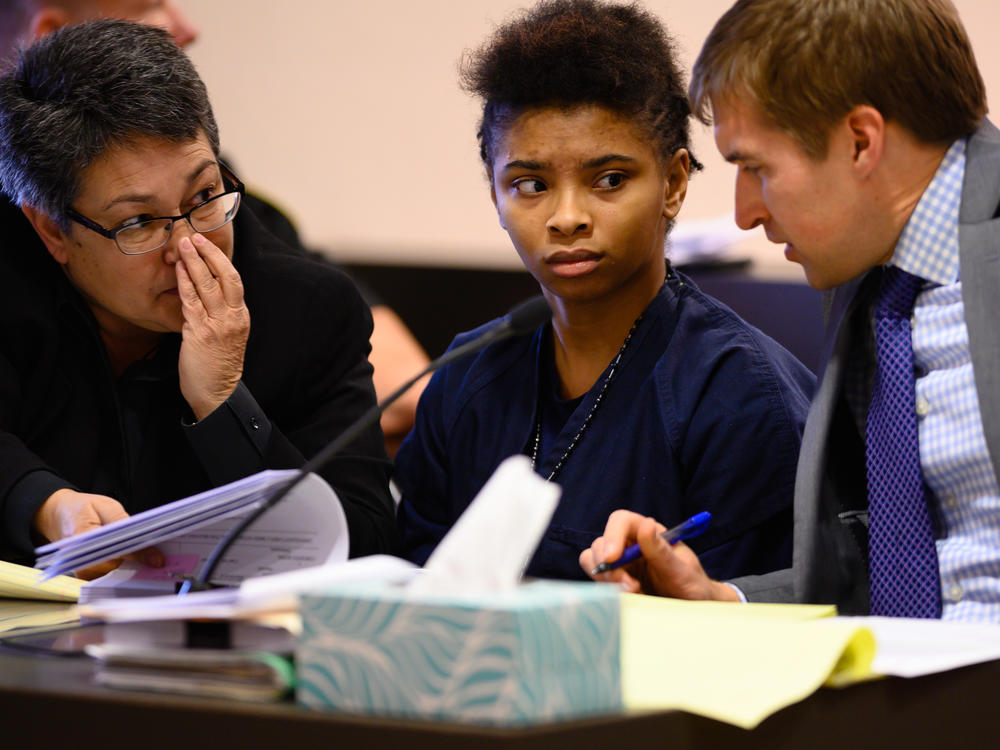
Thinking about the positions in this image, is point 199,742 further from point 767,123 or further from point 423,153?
point 423,153

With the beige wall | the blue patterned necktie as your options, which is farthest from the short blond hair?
the beige wall

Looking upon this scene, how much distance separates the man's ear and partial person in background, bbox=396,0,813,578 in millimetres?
529

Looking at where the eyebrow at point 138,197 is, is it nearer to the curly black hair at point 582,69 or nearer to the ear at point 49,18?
the curly black hair at point 582,69

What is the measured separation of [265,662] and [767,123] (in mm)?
749

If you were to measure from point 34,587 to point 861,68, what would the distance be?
0.91 meters

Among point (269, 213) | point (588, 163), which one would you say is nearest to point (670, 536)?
point (588, 163)

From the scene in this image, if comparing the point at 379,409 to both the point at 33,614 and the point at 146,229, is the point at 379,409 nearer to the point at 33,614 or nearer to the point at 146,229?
the point at 33,614

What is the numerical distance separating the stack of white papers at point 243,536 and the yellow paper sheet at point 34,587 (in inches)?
3.6

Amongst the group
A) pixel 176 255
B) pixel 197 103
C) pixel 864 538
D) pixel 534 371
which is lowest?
pixel 864 538

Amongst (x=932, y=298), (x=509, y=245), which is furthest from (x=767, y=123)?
(x=509, y=245)

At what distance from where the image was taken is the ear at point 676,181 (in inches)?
58.1

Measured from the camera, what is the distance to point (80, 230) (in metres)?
1.43

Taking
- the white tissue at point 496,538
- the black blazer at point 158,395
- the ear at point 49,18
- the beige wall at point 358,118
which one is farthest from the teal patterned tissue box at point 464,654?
the beige wall at point 358,118

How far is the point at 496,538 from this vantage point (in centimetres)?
64
